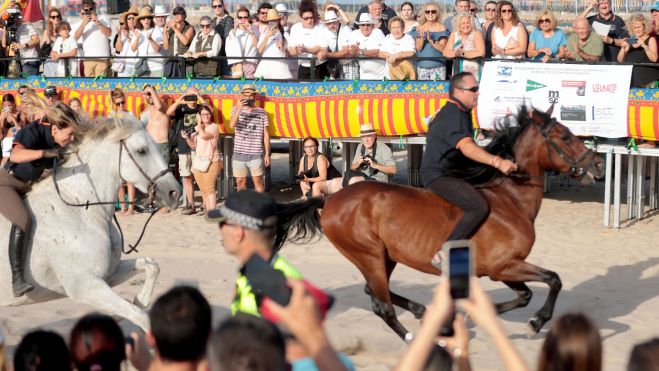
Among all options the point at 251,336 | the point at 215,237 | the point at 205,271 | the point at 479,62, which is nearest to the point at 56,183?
the point at 205,271

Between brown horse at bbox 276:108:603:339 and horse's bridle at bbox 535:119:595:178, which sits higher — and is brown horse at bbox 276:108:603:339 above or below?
below

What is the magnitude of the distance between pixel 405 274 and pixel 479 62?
3.66 metres

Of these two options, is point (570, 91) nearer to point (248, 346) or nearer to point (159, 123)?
point (159, 123)

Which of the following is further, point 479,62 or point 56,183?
point 479,62

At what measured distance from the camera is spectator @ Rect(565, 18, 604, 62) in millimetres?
14633

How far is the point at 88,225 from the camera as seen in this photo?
27.9ft

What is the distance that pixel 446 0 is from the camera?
26.3m

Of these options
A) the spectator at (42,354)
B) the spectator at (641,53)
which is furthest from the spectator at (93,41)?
the spectator at (42,354)

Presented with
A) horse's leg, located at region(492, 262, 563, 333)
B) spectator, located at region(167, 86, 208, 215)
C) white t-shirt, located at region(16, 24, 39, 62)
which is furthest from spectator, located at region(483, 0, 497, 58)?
white t-shirt, located at region(16, 24, 39, 62)

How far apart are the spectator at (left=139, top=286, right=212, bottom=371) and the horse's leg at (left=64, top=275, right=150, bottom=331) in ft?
13.9

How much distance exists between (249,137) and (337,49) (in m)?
1.82

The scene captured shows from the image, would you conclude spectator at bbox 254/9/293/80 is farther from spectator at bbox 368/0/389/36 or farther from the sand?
the sand

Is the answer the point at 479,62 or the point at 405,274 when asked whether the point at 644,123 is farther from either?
the point at 405,274

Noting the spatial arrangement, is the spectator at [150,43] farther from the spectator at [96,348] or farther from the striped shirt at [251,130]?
the spectator at [96,348]
